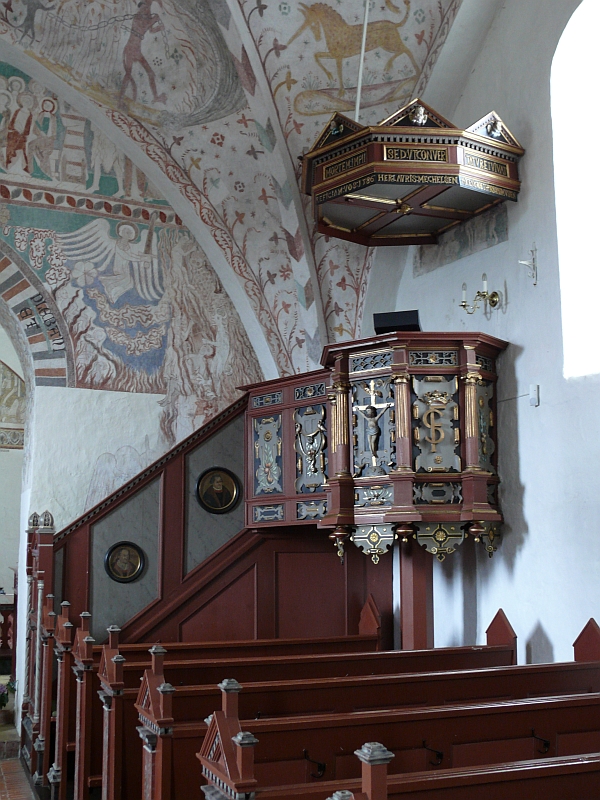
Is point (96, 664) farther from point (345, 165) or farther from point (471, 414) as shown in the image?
point (345, 165)

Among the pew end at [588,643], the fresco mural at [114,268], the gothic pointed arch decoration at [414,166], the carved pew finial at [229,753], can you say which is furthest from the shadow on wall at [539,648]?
the fresco mural at [114,268]

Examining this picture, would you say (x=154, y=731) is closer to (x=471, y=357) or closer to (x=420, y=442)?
(x=420, y=442)

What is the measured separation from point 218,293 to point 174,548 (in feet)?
11.0

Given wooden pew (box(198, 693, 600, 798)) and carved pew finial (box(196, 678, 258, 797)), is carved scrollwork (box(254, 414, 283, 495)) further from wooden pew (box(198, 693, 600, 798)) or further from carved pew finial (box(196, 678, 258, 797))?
carved pew finial (box(196, 678, 258, 797))

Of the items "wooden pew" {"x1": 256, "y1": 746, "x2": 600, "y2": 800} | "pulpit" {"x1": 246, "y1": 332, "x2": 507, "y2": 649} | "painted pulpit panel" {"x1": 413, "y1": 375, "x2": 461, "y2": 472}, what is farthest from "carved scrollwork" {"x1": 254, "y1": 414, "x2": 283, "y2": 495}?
"wooden pew" {"x1": 256, "y1": 746, "x2": 600, "y2": 800}

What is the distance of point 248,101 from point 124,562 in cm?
480

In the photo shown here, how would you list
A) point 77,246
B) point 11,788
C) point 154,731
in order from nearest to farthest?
point 154,731 → point 11,788 → point 77,246

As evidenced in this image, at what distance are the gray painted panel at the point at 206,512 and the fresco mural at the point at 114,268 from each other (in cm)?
124

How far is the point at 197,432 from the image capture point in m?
8.77

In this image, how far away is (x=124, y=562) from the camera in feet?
27.8

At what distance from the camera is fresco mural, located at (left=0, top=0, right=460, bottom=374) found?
8.48 meters

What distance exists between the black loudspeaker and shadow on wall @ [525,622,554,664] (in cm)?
253

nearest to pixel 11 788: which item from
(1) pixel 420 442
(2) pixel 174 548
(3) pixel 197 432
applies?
(2) pixel 174 548

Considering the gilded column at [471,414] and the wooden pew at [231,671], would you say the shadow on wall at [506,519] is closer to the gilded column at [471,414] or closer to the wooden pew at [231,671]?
the gilded column at [471,414]
